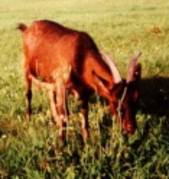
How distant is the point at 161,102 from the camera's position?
396 inches

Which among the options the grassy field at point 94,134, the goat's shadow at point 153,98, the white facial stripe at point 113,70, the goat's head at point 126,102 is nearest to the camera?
the grassy field at point 94,134

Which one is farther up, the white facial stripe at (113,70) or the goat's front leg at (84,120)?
the white facial stripe at (113,70)

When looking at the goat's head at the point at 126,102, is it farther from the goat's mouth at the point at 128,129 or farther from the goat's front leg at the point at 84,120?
the goat's front leg at the point at 84,120

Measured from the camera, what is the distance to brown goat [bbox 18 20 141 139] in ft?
22.9

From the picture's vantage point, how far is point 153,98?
10289mm

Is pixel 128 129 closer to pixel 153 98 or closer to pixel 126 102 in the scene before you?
pixel 126 102

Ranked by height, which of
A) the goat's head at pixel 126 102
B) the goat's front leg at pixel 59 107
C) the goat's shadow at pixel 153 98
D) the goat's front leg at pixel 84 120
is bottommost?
the goat's shadow at pixel 153 98

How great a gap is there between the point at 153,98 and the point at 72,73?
2.84 m

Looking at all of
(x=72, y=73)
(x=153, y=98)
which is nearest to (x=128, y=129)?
(x=72, y=73)

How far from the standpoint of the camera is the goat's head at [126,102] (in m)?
6.90

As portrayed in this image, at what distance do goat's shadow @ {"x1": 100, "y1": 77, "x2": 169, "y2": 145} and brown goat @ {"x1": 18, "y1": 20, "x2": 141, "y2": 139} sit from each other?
2.13ft

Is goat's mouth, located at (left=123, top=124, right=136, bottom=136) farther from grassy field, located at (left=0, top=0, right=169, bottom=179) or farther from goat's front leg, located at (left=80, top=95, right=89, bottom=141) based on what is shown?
goat's front leg, located at (left=80, top=95, right=89, bottom=141)

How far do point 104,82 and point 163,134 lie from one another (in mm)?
1040

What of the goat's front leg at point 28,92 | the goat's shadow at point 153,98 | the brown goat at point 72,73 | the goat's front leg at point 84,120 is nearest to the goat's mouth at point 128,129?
the brown goat at point 72,73
